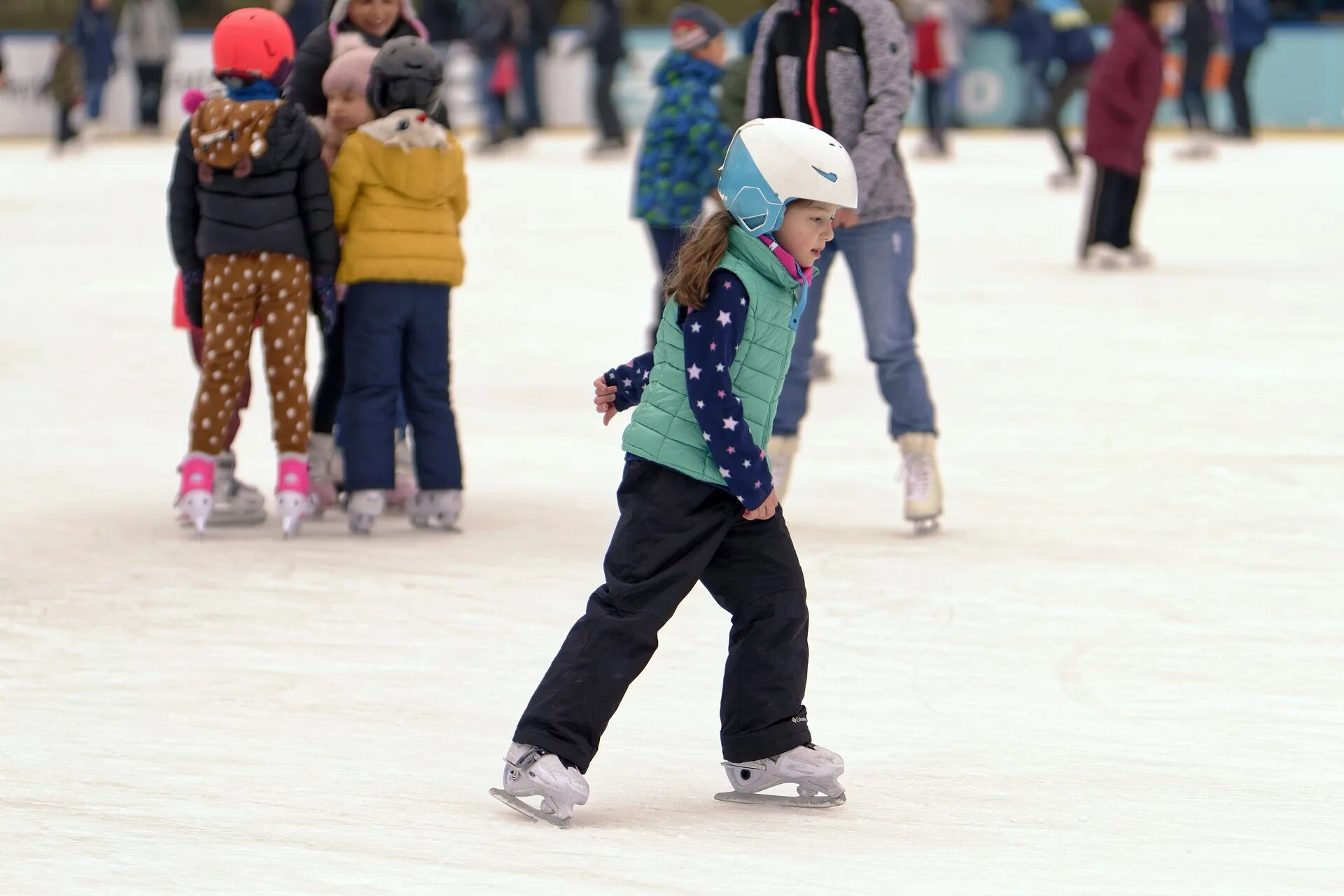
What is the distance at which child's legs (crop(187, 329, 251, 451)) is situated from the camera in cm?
722

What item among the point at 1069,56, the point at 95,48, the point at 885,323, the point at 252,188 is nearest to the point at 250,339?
the point at 252,188

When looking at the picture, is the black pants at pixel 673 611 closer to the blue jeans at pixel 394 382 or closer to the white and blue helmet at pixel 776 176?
the white and blue helmet at pixel 776 176

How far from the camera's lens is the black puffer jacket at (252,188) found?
22.3 ft

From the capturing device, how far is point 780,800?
14.3 ft

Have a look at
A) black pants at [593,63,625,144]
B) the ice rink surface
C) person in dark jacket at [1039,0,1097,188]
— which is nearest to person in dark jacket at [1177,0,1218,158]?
person in dark jacket at [1039,0,1097,188]

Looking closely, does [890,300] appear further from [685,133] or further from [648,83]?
[648,83]

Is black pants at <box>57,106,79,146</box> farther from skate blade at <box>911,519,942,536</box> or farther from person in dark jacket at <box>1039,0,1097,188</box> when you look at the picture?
skate blade at <box>911,519,942,536</box>

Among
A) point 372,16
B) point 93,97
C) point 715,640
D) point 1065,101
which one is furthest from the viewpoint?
point 93,97

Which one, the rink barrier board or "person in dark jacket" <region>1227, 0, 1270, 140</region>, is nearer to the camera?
"person in dark jacket" <region>1227, 0, 1270, 140</region>

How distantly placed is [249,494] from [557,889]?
12.6ft

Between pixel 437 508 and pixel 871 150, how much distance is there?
1.72 meters

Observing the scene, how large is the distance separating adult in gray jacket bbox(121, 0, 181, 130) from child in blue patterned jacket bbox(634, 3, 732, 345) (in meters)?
17.8

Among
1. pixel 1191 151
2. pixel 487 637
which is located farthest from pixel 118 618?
pixel 1191 151

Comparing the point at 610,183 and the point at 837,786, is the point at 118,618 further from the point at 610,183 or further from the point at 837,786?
the point at 610,183
